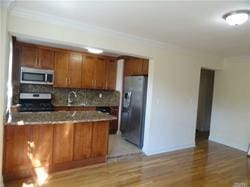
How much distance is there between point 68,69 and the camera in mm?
5164

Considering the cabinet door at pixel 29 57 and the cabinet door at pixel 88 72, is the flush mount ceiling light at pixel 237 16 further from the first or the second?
the cabinet door at pixel 29 57

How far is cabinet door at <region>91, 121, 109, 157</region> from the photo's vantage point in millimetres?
3529

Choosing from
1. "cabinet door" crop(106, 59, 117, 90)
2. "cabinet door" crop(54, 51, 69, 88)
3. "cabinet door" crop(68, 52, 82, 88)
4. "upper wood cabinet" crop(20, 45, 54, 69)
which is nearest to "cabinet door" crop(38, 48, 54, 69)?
"upper wood cabinet" crop(20, 45, 54, 69)

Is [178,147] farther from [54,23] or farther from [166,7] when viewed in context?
[54,23]

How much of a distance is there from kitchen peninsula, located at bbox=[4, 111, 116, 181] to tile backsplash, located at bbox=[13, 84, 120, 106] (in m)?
1.97

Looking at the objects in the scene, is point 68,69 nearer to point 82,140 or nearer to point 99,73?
point 99,73

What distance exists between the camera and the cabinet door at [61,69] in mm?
5016

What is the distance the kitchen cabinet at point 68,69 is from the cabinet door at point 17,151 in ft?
7.66

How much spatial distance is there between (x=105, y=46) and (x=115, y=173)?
217 centimetres

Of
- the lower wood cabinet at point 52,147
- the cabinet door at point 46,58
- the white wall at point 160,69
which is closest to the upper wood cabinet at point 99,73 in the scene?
the cabinet door at point 46,58

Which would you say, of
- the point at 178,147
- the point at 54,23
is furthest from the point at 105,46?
the point at 178,147

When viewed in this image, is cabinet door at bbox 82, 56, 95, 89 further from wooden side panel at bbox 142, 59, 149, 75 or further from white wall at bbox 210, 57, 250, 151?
white wall at bbox 210, 57, 250, 151

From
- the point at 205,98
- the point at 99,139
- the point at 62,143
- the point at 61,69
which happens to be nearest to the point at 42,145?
the point at 62,143

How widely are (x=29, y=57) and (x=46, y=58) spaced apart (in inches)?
15.0
